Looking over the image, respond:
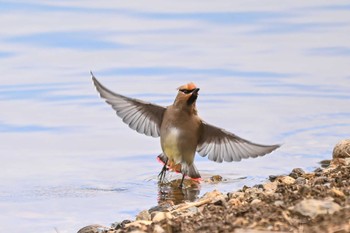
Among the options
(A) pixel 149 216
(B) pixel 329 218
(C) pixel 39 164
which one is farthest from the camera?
(C) pixel 39 164

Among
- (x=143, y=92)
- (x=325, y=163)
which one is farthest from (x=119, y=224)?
(x=143, y=92)

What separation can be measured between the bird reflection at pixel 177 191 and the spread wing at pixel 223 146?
0.97 ft

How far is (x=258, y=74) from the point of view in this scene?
16.2 m

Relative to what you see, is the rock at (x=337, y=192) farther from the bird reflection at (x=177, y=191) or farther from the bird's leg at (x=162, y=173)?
the bird's leg at (x=162, y=173)

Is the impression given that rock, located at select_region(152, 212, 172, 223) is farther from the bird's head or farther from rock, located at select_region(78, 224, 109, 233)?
the bird's head

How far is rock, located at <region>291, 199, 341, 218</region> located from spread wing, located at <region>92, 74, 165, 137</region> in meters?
4.18

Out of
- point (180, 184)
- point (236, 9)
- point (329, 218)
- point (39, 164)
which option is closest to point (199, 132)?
point (180, 184)

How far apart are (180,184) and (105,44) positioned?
694 centimetres

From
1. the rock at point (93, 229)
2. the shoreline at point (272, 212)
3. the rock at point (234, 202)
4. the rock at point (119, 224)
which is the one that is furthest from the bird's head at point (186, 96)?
the rock at point (234, 202)

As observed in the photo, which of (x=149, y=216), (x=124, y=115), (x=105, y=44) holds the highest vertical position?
(x=105, y=44)

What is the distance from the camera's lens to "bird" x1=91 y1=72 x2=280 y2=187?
37.0ft

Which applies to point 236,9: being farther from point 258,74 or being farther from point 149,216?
point 149,216

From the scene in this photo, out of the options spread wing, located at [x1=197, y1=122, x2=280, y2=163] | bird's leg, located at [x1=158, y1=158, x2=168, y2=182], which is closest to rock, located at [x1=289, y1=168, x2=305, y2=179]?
spread wing, located at [x1=197, y1=122, x2=280, y2=163]

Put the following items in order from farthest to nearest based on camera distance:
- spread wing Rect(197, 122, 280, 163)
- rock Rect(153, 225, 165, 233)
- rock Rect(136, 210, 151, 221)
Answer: spread wing Rect(197, 122, 280, 163), rock Rect(136, 210, 151, 221), rock Rect(153, 225, 165, 233)
